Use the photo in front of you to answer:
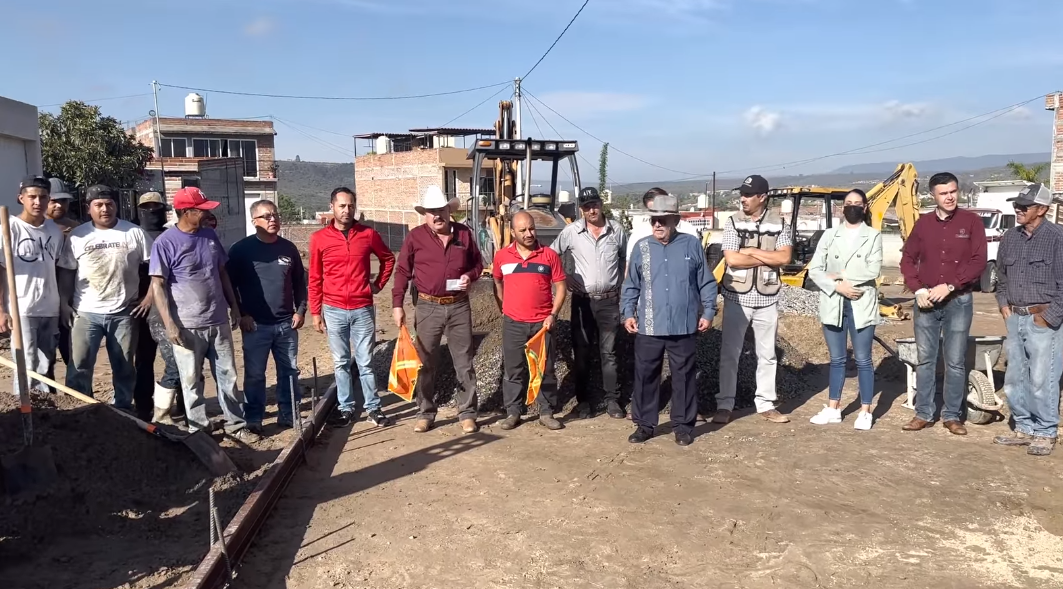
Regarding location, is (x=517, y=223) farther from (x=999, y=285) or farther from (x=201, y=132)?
(x=201, y=132)

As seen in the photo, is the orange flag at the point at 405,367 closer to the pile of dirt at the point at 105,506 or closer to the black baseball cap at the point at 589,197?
the pile of dirt at the point at 105,506

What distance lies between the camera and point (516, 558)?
13.1ft

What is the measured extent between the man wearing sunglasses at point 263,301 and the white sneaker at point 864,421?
14.1 feet

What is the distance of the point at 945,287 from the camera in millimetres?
5605

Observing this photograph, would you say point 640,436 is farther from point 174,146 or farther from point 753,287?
point 174,146

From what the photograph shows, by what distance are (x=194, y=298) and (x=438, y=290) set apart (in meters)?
1.73

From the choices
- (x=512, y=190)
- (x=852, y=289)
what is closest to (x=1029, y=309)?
(x=852, y=289)

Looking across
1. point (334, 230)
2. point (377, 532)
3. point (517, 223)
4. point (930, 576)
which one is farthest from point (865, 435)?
point (334, 230)

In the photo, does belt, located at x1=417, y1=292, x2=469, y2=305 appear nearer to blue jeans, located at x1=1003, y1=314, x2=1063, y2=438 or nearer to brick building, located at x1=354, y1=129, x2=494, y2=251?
blue jeans, located at x1=1003, y1=314, x2=1063, y2=438

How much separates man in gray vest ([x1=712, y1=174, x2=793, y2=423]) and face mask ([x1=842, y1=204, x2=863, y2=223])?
0.46m

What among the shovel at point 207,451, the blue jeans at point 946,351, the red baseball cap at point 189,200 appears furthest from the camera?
the blue jeans at point 946,351

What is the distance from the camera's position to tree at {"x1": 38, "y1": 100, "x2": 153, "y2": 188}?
23000 mm

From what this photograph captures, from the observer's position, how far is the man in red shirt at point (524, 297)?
5.98 m

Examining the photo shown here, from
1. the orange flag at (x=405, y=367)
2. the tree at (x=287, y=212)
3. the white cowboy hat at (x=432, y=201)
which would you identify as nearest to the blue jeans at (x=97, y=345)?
the orange flag at (x=405, y=367)
